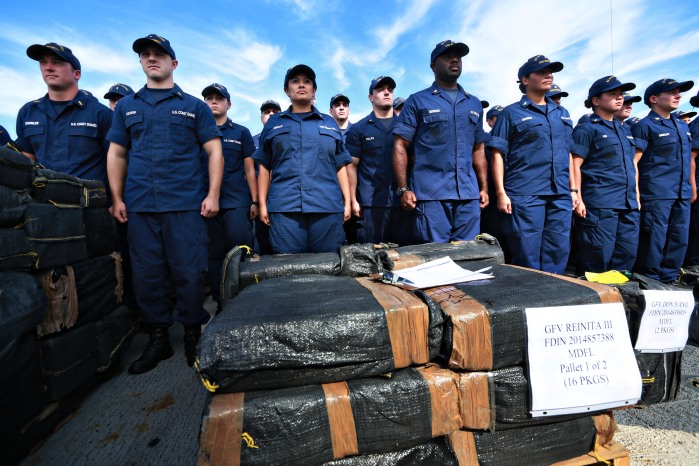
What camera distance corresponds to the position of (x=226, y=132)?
3496 mm

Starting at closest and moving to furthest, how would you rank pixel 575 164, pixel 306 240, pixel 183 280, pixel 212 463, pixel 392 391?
1. pixel 212 463
2. pixel 392 391
3. pixel 183 280
4. pixel 306 240
5. pixel 575 164

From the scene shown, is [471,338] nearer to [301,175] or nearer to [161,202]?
[301,175]

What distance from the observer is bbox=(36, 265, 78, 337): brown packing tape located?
1.47 metres

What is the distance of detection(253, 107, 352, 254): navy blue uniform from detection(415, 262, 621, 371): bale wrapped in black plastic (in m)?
1.45

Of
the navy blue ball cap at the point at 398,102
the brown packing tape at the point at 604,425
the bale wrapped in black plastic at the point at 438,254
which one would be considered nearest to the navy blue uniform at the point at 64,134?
the bale wrapped in black plastic at the point at 438,254

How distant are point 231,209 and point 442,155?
2.12 metres

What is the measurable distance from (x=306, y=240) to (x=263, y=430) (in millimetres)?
1676

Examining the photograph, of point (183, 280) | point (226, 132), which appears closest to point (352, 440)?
point (183, 280)

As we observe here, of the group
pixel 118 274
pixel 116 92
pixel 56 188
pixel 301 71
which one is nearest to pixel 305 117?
pixel 301 71

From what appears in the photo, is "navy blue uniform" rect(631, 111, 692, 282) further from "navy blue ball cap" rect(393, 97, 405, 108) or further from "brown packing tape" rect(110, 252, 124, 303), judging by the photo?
"brown packing tape" rect(110, 252, 124, 303)

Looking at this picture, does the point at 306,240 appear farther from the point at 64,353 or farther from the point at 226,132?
the point at 226,132

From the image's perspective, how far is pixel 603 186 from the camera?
3.34m

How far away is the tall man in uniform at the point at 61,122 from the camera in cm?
239

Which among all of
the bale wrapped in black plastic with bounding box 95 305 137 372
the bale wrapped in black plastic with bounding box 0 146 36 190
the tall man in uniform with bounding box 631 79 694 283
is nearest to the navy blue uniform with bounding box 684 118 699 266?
the tall man in uniform with bounding box 631 79 694 283
